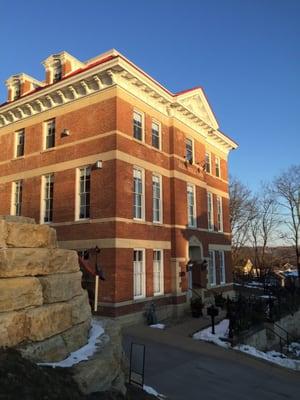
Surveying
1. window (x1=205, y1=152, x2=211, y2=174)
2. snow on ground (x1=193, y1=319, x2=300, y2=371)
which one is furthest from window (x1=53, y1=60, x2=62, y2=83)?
snow on ground (x1=193, y1=319, x2=300, y2=371)

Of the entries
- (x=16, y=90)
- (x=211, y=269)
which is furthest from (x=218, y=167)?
(x=16, y=90)

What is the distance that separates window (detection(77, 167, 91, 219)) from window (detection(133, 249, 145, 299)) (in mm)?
3020

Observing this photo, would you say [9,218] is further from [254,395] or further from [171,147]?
[171,147]

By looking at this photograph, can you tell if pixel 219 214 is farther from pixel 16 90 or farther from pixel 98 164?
pixel 16 90

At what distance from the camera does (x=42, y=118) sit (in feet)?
70.9

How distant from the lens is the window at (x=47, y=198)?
2052 centimetres

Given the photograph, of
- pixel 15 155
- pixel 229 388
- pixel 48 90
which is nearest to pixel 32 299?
pixel 229 388

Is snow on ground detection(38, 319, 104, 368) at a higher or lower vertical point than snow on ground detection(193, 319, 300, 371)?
higher

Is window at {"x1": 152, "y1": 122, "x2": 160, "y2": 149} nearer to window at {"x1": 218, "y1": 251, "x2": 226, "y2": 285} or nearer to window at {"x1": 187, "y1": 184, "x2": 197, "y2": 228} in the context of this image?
window at {"x1": 187, "y1": 184, "x2": 197, "y2": 228}

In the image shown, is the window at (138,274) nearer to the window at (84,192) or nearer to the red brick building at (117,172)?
the red brick building at (117,172)

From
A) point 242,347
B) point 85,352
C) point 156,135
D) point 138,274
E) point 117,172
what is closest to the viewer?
point 85,352

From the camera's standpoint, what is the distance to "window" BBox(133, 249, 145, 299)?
18.3 metres

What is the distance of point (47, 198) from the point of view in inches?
819

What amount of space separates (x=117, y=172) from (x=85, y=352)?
12.5 metres
